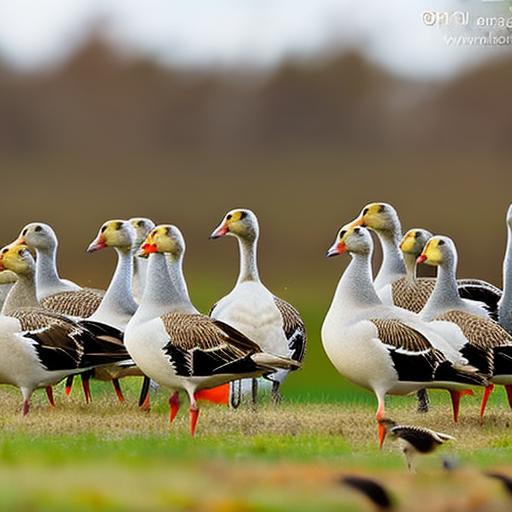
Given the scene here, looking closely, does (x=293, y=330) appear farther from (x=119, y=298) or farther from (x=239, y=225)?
(x=119, y=298)

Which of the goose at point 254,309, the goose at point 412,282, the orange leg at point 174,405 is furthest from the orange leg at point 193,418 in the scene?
the goose at point 412,282

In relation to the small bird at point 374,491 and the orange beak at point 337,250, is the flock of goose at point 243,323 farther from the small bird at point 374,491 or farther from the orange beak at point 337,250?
the small bird at point 374,491

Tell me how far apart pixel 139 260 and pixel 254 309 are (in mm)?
2392

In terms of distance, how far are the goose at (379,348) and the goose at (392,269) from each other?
183cm

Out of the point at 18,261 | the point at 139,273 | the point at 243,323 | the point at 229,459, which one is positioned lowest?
the point at 229,459

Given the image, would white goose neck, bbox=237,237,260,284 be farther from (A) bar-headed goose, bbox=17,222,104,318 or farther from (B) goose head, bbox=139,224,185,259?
(A) bar-headed goose, bbox=17,222,104,318

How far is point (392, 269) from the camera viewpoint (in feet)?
53.1

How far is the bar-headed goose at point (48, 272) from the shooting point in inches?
639

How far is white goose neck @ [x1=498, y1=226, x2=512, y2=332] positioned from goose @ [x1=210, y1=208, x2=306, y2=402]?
196 cm

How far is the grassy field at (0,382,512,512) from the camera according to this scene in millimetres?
9258

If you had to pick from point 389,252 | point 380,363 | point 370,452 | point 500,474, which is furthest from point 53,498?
point 389,252

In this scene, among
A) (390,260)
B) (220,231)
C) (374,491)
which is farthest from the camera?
(390,260)

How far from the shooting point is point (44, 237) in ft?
54.3

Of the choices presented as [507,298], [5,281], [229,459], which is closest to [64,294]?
[5,281]
